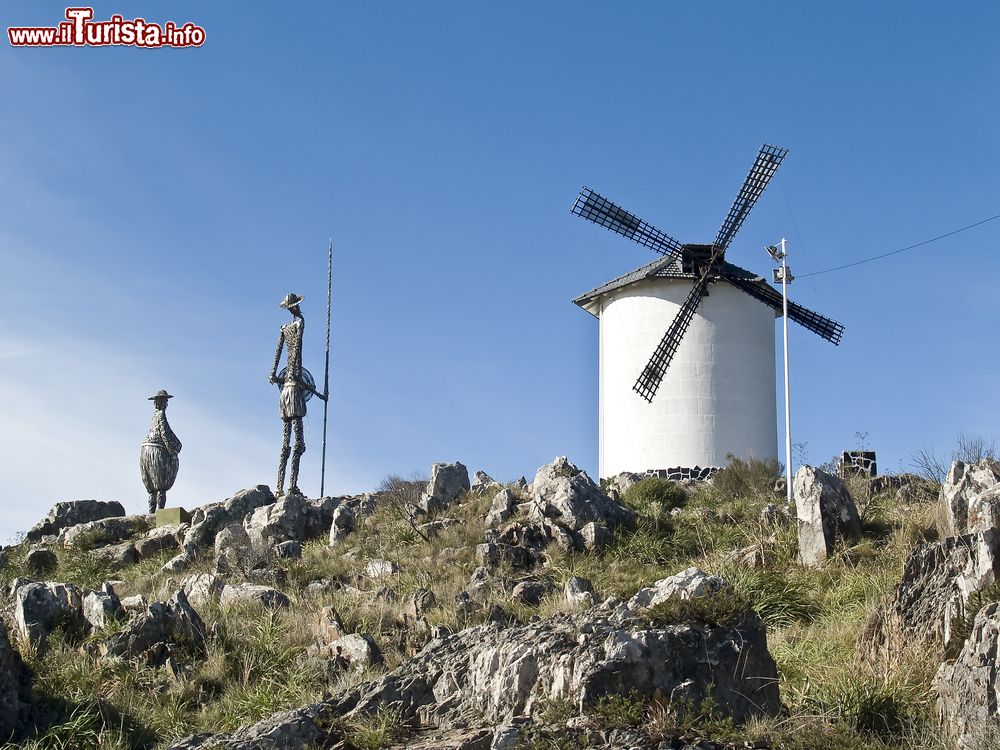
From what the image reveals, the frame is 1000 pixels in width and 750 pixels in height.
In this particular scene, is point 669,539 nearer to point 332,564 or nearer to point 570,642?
point 332,564

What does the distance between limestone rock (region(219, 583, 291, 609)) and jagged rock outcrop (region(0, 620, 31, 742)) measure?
5505 millimetres

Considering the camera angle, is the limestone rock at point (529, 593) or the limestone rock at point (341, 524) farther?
the limestone rock at point (341, 524)

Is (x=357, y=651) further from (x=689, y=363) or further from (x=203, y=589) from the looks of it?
(x=689, y=363)

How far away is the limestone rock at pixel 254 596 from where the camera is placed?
54.4 feet

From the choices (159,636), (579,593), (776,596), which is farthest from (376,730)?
(776,596)

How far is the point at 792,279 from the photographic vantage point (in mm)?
25125

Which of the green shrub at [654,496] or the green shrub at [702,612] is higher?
the green shrub at [654,496]

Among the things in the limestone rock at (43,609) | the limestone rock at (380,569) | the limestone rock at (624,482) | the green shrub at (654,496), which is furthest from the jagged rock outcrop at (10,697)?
the limestone rock at (624,482)

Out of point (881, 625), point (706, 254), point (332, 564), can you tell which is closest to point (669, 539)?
point (332, 564)

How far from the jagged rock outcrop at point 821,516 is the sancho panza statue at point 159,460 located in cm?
1650

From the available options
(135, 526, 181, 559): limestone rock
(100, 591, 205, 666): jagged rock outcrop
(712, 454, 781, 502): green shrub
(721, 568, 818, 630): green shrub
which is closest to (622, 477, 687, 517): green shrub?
(712, 454, 781, 502): green shrub

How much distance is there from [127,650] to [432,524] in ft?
29.3

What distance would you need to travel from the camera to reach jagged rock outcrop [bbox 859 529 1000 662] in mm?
10188

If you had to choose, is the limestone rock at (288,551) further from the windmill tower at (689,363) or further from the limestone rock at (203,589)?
the windmill tower at (689,363)
